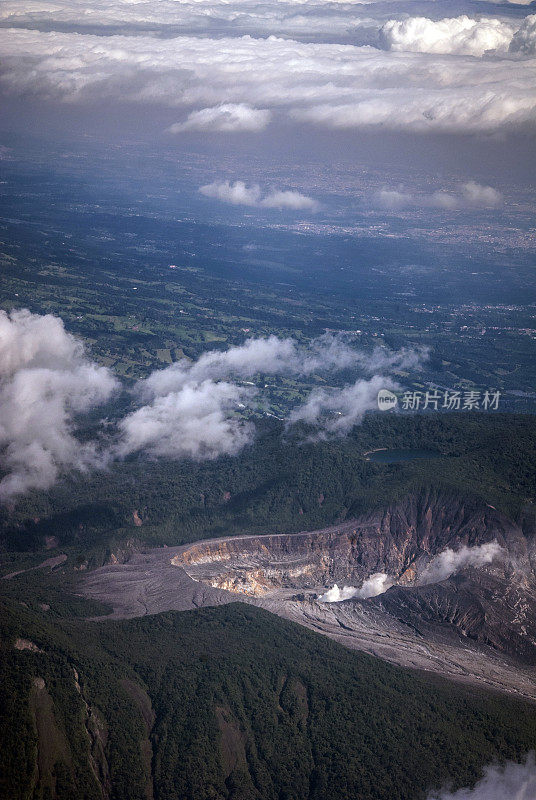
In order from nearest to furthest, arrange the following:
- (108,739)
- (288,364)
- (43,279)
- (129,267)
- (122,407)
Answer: (108,739)
(122,407)
(288,364)
(43,279)
(129,267)

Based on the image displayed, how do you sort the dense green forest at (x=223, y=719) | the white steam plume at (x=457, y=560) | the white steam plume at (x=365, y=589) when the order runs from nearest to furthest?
the dense green forest at (x=223, y=719)
the white steam plume at (x=457, y=560)
the white steam plume at (x=365, y=589)

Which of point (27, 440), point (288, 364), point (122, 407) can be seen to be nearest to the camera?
point (27, 440)

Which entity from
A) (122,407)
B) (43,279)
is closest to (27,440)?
(122,407)

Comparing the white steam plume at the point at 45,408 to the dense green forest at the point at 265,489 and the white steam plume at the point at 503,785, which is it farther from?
the white steam plume at the point at 503,785

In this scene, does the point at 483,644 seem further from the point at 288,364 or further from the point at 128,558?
the point at 288,364

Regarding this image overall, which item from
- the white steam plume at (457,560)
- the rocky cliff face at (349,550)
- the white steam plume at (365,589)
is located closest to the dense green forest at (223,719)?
the white steam plume at (365,589)

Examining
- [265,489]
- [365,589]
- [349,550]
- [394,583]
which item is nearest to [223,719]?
[365,589]
